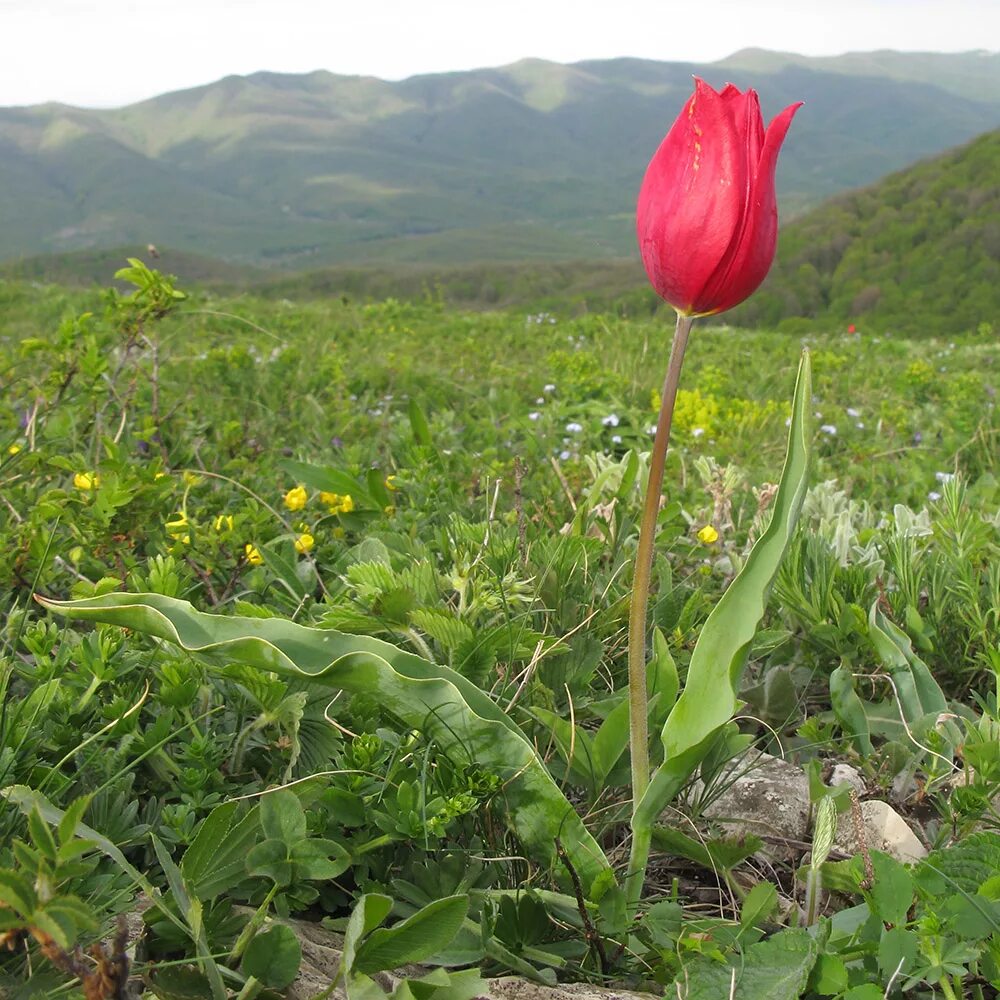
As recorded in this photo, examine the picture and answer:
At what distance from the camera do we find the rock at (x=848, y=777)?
1713 mm

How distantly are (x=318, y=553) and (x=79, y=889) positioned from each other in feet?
4.13

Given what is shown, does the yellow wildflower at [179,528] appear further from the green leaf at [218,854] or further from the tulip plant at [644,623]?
the green leaf at [218,854]

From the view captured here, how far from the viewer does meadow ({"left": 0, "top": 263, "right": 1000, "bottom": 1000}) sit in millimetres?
1160

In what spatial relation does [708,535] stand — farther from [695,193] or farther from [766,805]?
[695,193]

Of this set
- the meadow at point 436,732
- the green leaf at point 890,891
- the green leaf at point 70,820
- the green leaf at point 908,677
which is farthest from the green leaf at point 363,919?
the green leaf at point 908,677

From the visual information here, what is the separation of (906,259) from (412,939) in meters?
49.2

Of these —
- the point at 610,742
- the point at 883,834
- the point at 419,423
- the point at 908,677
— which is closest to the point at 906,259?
the point at 419,423

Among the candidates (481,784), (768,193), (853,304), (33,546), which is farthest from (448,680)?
(853,304)

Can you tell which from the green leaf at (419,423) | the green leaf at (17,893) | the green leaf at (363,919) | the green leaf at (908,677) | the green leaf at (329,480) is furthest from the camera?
the green leaf at (419,423)

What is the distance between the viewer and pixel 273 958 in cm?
113

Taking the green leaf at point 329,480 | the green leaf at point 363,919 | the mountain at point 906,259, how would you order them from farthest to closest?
the mountain at point 906,259 < the green leaf at point 329,480 < the green leaf at point 363,919

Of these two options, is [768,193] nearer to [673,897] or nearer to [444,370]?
[673,897]

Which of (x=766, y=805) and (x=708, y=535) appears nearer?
(x=766, y=805)

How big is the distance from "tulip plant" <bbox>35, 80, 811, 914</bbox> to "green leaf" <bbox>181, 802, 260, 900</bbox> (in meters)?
0.21
